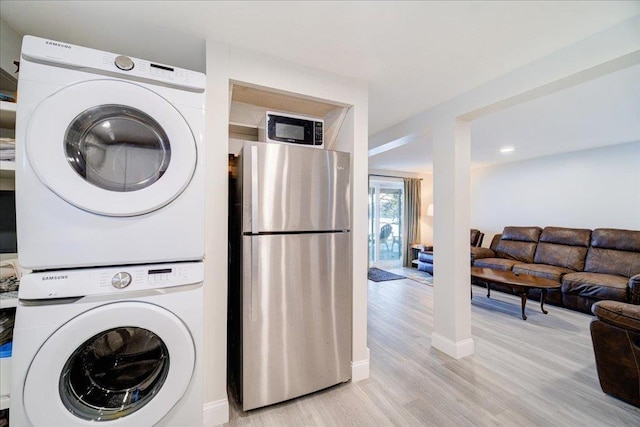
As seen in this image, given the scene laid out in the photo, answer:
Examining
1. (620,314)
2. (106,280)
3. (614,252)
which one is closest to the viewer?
(106,280)

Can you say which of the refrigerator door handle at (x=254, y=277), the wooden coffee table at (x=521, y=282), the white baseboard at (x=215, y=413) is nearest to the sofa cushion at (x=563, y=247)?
the wooden coffee table at (x=521, y=282)

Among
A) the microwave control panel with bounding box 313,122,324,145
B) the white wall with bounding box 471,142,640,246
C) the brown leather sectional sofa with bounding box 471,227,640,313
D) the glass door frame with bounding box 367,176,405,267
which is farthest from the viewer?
the glass door frame with bounding box 367,176,405,267

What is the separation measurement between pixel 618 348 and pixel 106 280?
115 inches

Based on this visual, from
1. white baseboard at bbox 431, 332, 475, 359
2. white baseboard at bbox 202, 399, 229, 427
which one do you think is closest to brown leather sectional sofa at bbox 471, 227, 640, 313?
white baseboard at bbox 431, 332, 475, 359

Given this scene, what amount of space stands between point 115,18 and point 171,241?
4.23ft

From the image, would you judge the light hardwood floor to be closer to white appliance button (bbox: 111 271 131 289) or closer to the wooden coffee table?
the wooden coffee table

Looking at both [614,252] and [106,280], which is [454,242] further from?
[614,252]

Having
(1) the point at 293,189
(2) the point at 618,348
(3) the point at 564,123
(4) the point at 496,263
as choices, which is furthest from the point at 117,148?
(4) the point at 496,263

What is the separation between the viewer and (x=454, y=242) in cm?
237

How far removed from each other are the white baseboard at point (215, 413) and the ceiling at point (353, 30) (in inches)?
86.9

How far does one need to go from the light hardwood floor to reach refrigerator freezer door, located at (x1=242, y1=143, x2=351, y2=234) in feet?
3.83

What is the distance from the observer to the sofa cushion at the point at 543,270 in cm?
377

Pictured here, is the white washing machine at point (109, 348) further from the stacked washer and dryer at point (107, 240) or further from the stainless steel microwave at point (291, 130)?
the stainless steel microwave at point (291, 130)

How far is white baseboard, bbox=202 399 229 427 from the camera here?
154 centimetres
